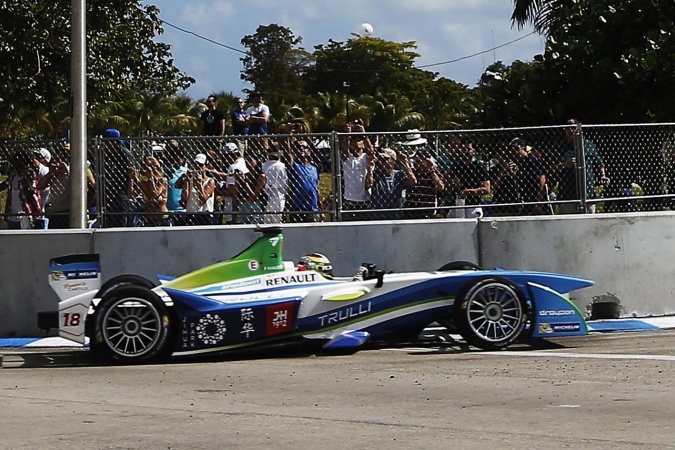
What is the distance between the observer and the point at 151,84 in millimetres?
25156

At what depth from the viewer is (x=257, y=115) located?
55.2 ft

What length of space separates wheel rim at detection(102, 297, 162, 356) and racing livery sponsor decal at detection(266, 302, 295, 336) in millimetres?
982

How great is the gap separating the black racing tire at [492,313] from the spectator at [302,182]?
9.12 feet

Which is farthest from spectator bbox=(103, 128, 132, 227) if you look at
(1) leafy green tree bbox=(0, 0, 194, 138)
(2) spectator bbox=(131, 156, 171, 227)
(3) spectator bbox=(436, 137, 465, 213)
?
(1) leafy green tree bbox=(0, 0, 194, 138)

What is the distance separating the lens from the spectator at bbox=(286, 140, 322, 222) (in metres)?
13.0

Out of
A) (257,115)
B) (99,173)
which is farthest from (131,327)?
(257,115)

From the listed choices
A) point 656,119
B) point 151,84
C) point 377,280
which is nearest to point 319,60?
point 151,84

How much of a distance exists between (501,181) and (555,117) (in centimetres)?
672

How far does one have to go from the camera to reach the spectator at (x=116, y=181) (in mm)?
13055

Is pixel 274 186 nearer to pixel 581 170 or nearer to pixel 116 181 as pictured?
pixel 116 181

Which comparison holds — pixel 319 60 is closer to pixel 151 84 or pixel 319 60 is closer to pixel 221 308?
pixel 151 84

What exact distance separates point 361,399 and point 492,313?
2.87m

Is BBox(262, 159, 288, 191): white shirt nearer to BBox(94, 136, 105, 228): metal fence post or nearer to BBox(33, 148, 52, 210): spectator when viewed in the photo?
BBox(94, 136, 105, 228): metal fence post

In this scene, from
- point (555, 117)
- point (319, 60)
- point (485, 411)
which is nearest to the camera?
point (485, 411)
